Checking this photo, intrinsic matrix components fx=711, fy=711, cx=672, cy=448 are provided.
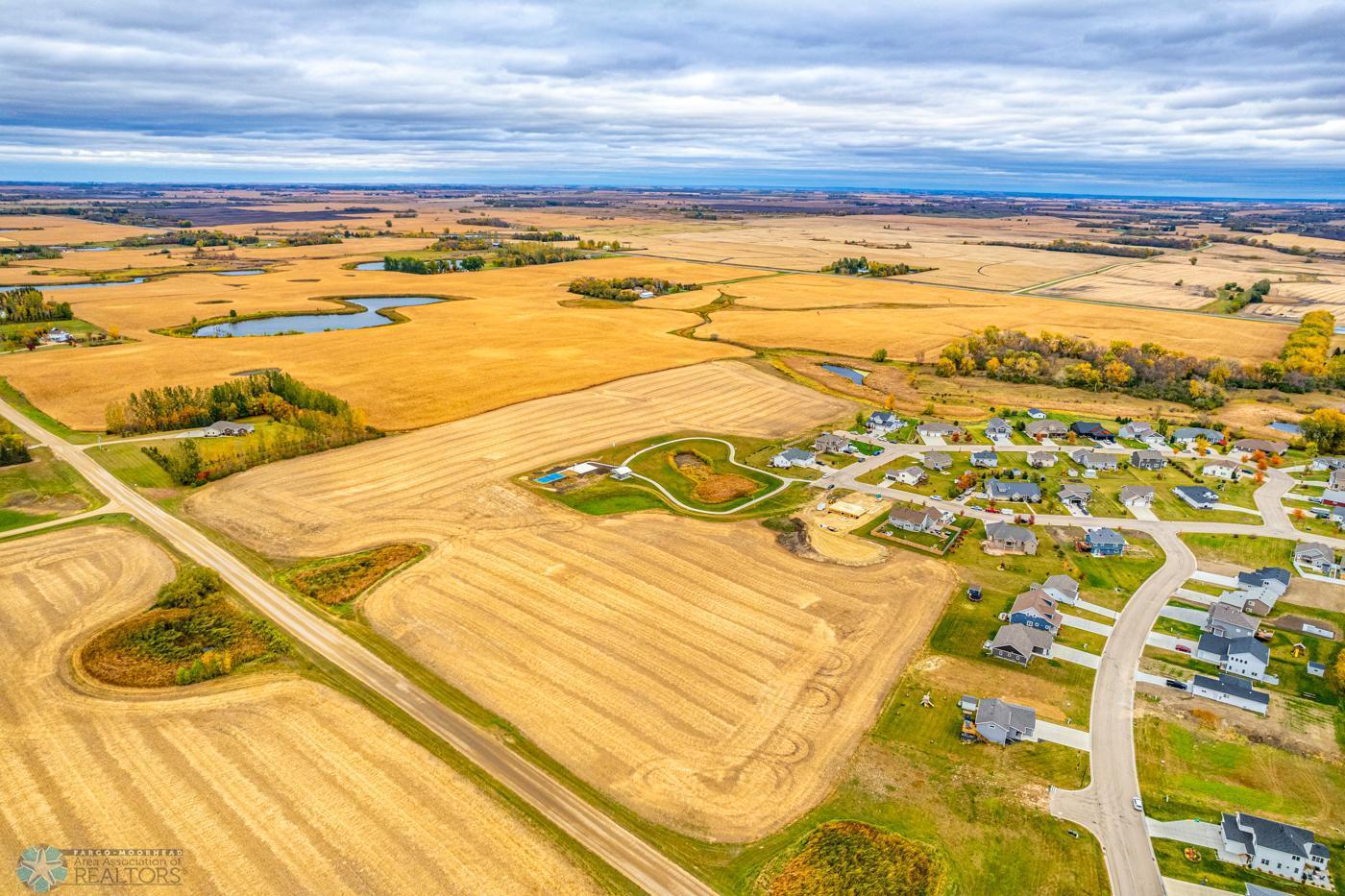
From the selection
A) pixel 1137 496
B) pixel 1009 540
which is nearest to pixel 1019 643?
pixel 1009 540

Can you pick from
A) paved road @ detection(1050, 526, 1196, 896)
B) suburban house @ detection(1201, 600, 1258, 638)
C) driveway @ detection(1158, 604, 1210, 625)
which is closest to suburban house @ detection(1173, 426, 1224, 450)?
paved road @ detection(1050, 526, 1196, 896)

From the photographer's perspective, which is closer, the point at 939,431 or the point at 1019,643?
the point at 1019,643

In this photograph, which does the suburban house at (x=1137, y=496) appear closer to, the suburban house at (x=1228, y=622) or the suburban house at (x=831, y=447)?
the suburban house at (x=1228, y=622)

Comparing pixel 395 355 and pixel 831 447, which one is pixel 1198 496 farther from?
pixel 395 355

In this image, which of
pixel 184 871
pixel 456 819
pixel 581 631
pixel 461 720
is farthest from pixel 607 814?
pixel 184 871

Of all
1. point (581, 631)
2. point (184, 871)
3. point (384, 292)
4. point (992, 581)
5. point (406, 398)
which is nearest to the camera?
point (184, 871)

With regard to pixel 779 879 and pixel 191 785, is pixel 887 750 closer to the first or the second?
pixel 779 879

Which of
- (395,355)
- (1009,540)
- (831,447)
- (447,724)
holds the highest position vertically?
(395,355)
